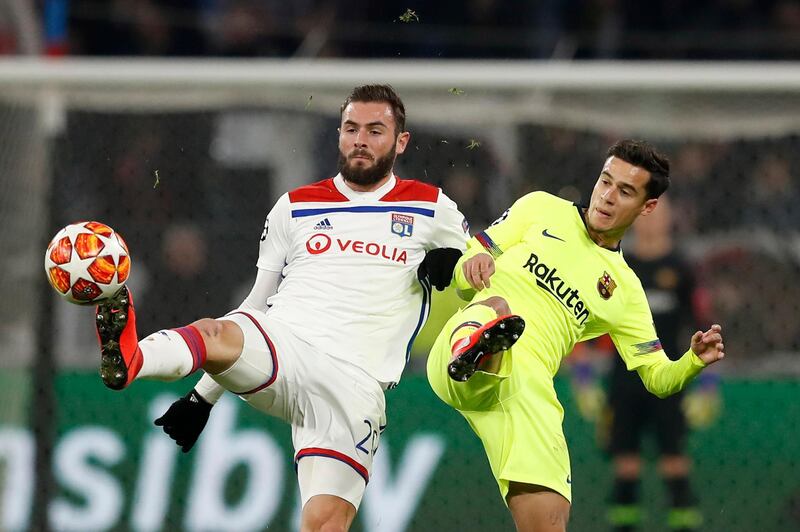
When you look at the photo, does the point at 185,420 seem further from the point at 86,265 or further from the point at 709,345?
the point at 709,345

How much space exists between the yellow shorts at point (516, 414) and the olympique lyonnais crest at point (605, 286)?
0.39m

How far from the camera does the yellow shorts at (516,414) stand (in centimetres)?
488

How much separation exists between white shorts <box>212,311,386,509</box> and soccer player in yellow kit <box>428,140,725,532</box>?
13.4 inches

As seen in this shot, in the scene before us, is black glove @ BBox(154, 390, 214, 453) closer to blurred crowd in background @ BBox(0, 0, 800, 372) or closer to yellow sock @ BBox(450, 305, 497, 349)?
yellow sock @ BBox(450, 305, 497, 349)

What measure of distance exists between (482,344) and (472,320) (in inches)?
8.1

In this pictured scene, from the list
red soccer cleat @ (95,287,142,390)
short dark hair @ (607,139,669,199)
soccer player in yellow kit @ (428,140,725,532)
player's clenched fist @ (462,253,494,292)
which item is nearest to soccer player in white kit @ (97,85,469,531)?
soccer player in yellow kit @ (428,140,725,532)

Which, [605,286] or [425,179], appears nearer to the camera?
[605,286]

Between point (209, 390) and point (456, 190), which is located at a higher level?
point (456, 190)

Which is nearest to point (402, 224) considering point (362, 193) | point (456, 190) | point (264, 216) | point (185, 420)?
point (362, 193)

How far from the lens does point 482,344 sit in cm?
452

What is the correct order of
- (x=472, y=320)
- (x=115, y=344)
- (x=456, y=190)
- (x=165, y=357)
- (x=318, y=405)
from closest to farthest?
(x=115, y=344) → (x=165, y=357) → (x=472, y=320) → (x=318, y=405) → (x=456, y=190)

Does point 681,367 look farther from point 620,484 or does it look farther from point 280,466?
point 280,466

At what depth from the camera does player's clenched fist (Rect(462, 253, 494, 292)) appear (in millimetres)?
4742

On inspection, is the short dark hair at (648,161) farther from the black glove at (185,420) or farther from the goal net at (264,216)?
the goal net at (264,216)
